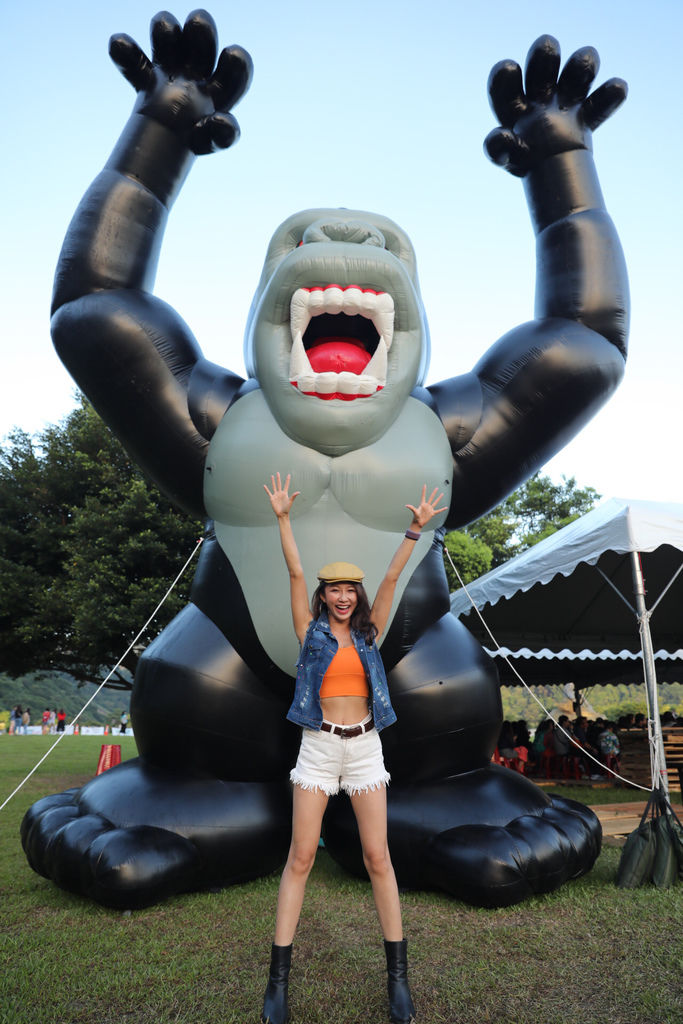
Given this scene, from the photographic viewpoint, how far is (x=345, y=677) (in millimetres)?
2297

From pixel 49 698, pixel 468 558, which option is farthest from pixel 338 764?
pixel 49 698

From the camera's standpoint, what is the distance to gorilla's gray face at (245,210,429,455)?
3.38 metres

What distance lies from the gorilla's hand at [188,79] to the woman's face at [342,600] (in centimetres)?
299

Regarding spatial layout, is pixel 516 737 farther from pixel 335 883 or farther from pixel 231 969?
pixel 231 969

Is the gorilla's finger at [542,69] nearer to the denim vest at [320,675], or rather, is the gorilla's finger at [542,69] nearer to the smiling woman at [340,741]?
the smiling woman at [340,741]

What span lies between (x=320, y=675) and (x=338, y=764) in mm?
274

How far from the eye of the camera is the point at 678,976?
235cm

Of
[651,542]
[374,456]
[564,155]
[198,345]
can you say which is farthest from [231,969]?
[564,155]

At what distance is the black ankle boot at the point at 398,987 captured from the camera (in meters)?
2.02

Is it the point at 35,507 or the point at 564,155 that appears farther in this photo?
the point at 35,507

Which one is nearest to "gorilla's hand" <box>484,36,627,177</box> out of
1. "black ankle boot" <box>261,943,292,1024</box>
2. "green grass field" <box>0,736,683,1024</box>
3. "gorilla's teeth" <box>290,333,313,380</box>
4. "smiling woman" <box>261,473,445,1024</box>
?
"gorilla's teeth" <box>290,333,313,380</box>

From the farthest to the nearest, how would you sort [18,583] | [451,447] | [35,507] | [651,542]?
[35,507]
[18,583]
[651,542]
[451,447]

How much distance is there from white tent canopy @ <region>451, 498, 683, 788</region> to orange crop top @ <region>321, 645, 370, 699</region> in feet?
7.51

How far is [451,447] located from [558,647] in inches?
261
